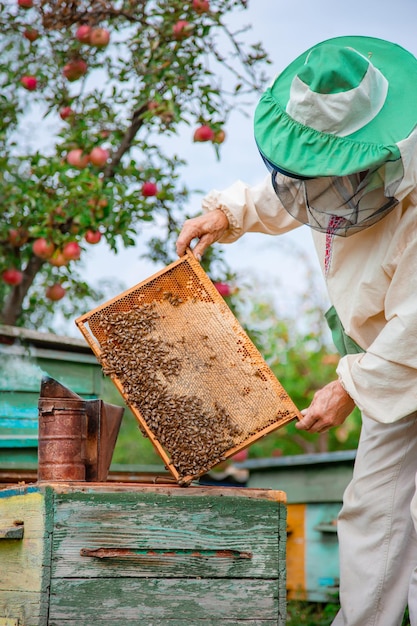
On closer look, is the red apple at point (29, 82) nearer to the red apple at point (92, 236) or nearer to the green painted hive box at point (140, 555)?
the red apple at point (92, 236)

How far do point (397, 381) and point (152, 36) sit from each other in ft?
8.61

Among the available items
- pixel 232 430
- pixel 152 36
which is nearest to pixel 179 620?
pixel 232 430

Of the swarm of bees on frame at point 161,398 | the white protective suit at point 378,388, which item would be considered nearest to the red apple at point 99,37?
the white protective suit at point 378,388

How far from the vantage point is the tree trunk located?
4535 mm

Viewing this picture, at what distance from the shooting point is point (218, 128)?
412cm

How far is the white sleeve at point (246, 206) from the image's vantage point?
3004mm

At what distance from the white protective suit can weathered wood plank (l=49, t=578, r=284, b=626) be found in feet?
1.42

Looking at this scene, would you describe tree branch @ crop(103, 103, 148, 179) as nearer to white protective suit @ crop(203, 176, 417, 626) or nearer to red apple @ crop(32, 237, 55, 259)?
red apple @ crop(32, 237, 55, 259)

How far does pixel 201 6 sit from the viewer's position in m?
4.04

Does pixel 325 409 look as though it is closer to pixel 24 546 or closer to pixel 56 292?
pixel 24 546

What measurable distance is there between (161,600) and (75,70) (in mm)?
2811

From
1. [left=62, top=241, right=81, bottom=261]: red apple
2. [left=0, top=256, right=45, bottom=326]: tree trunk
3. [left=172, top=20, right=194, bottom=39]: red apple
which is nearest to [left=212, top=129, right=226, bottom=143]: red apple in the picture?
[left=172, top=20, right=194, bottom=39]: red apple

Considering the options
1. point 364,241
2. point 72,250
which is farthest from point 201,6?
point 364,241

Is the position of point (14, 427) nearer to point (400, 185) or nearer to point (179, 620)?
point (179, 620)
